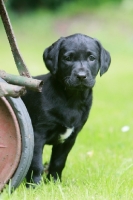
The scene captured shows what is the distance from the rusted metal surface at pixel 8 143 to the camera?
3.01m

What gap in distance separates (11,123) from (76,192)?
60 centimetres

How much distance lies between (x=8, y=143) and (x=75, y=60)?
34.3 inches

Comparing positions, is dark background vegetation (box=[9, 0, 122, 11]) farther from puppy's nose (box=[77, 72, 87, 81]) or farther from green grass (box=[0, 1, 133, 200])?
puppy's nose (box=[77, 72, 87, 81])

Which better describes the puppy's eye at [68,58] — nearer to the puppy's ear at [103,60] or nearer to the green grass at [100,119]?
the puppy's ear at [103,60]

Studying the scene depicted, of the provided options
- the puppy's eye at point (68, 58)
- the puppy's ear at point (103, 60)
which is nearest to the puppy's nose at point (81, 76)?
the puppy's eye at point (68, 58)

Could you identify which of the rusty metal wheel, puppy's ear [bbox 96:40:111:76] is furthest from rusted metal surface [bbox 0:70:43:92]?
puppy's ear [bbox 96:40:111:76]

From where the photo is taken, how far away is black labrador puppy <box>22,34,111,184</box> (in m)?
3.54

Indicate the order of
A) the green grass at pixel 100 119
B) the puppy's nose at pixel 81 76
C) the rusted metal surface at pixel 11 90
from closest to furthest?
the rusted metal surface at pixel 11 90, the green grass at pixel 100 119, the puppy's nose at pixel 81 76

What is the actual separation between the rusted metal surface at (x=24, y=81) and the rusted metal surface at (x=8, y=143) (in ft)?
0.46

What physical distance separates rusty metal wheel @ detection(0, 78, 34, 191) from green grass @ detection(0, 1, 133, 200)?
133 mm

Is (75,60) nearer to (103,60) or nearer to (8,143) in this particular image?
(103,60)

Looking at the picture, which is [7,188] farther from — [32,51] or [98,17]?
[98,17]

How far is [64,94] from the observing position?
3629mm

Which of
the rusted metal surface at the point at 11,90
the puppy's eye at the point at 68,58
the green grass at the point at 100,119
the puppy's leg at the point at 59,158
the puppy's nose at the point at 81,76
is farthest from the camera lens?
the puppy's leg at the point at 59,158
